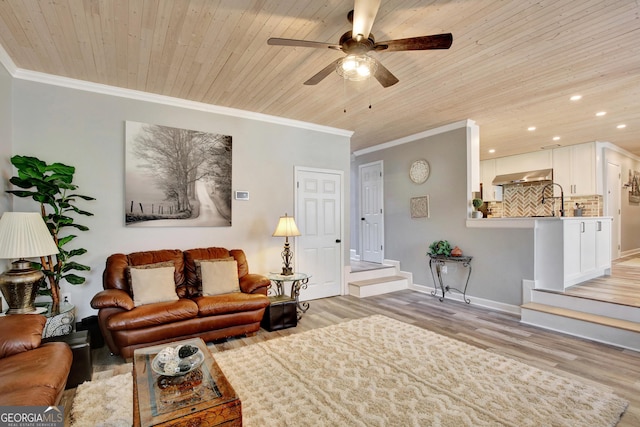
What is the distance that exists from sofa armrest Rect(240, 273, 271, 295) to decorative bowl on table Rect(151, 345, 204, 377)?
159 centimetres

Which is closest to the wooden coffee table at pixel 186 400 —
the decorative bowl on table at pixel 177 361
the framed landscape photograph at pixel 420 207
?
Result: the decorative bowl on table at pixel 177 361

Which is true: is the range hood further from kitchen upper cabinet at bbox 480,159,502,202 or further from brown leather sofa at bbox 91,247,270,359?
Answer: brown leather sofa at bbox 91,247,270,359

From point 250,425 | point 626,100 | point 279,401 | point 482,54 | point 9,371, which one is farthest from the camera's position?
point 626,100

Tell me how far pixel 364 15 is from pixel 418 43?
0.40 metres

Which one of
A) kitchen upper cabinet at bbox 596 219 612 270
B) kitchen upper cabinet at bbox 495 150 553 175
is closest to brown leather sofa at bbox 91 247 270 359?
kitchen upper cabinet at bbox 596 219 612 270

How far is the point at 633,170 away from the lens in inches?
290

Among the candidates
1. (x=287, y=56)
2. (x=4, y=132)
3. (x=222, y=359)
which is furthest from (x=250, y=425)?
(x=4, y=132)

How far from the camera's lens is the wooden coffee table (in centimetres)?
139

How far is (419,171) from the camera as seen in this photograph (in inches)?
220

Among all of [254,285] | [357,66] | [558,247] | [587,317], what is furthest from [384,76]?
[587,317]

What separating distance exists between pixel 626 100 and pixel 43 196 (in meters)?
6.66

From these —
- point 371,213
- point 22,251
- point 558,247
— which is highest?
point 371,213

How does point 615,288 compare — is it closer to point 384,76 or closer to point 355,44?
point 384,76

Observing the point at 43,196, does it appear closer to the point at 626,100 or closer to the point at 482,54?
the point at 482,54
